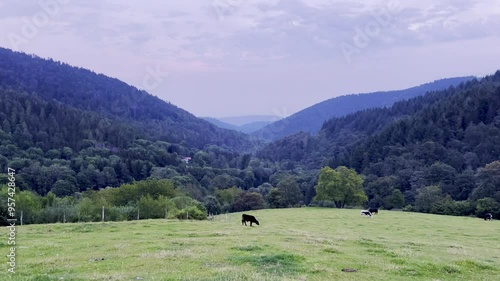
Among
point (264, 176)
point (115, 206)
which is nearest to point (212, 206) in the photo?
point (115, 206)

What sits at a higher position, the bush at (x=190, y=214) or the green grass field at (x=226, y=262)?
the green grass field at (x=226, y=262)

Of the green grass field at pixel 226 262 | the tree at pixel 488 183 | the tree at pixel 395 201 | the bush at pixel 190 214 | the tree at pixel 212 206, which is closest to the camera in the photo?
the green grass field at pixel 226 262

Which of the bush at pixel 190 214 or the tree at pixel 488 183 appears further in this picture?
the tree at pixel 488 183

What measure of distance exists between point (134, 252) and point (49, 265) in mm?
3578

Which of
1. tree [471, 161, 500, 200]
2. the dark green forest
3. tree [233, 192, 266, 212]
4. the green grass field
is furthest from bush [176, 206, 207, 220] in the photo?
tree [471, 161, 500, 200]

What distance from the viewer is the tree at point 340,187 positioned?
81.9 meters

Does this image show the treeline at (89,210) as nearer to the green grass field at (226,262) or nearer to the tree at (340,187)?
the green grass field at (226,262)

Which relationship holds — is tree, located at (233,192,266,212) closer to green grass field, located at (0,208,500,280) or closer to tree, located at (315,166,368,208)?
tree, located at (315,166,368,208)

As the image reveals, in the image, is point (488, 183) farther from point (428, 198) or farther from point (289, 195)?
point (289, 195)

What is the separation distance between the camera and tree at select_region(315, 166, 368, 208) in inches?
3223

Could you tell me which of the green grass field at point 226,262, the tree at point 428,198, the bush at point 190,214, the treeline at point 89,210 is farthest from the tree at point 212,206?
the green grass field at point 226,262

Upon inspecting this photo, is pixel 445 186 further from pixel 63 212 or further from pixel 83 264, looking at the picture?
pixel 83 264

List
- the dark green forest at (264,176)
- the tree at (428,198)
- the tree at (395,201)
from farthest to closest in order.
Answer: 1. the tree at (395,201)
2. the tree at (428,198)
3. the dark green forest at (264,176)

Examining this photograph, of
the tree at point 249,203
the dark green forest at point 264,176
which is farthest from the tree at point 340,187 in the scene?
the tree at point 249,203
